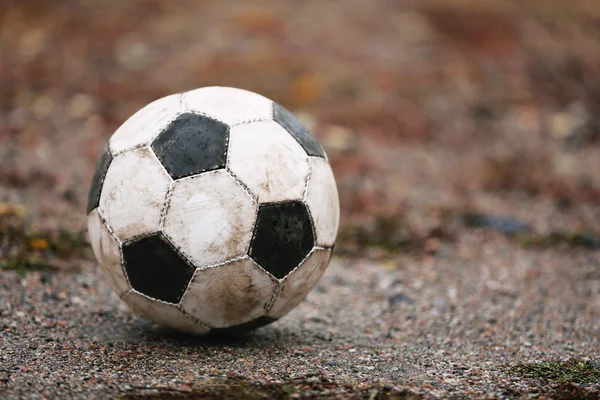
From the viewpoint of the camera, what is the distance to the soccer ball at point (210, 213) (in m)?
3.38

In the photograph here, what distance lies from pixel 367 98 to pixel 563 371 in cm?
845

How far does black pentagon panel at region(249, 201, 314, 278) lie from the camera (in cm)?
343

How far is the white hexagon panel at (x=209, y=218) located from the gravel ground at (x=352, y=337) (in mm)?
601

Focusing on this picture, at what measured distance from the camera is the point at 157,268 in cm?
345

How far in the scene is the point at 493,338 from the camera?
14.3ft

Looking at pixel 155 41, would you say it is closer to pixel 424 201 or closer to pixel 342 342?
pixel 424 201

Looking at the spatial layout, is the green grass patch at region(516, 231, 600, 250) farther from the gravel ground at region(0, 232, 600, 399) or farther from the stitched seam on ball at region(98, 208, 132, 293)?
the stitched seam on ball at region(98, 208, 132, 293)

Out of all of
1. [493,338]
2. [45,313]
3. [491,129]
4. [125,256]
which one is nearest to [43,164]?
[45,313]

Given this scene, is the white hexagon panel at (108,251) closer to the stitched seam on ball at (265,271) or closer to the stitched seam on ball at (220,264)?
the stitched seam on ball at (220,264)

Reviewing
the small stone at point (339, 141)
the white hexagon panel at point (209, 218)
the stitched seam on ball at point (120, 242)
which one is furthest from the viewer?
the small stone at point (339, 141)

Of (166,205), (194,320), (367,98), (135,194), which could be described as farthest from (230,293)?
(367,98)

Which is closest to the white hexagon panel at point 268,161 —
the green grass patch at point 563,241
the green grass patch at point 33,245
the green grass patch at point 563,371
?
the green grass patch at point 563,371

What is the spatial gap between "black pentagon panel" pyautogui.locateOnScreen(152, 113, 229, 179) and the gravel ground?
1.01 meters

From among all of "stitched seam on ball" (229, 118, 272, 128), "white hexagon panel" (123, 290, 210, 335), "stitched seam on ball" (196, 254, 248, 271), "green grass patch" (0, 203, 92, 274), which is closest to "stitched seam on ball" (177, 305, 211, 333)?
"white hexagon panel" (123, 290, 210, 335)
